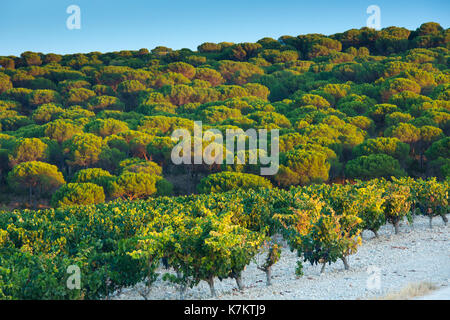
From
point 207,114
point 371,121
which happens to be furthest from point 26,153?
point 371,121

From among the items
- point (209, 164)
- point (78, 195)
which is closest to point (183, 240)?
point (78, 195)

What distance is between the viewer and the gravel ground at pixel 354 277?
35.4 feet

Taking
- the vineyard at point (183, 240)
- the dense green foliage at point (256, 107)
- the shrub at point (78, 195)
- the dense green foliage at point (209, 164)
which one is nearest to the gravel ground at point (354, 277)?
the vineyard at point (183, 240)

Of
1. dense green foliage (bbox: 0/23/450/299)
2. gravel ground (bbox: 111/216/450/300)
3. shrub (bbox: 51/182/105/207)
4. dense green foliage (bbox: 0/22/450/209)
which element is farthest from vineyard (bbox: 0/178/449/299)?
dense green foliage (bbox: 0/22/450/209)

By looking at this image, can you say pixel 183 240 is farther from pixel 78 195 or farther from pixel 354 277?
pixel 78 195

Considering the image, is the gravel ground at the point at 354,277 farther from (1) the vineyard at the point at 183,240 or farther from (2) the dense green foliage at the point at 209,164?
(2) the dense green foliage at the point at 209,164

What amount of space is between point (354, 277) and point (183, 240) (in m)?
5.05

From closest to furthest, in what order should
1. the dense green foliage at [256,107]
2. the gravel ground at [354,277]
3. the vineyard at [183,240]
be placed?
the vineyard at [183,240] → the gravel ground at [354,277] → the dense green foliage at [256,107]

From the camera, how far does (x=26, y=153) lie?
104 ft

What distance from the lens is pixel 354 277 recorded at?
11914 millimetres

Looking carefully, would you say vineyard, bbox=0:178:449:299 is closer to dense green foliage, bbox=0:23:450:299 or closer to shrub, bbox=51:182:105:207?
dense green foliage, bbox=0:23:450:299

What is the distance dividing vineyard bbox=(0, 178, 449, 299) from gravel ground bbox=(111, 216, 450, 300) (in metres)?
0.40

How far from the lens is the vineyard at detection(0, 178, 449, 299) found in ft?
32.3

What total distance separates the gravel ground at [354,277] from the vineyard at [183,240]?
1.32 ft
